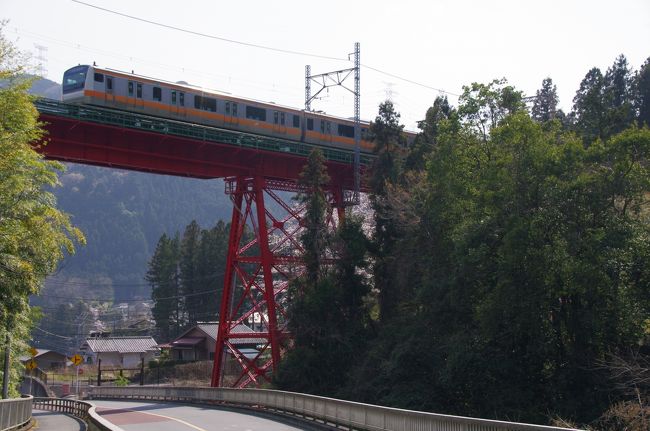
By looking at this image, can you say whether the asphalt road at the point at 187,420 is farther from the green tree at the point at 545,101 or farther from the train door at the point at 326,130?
the green tree at the point at 545,101

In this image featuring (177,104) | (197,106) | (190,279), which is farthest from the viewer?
(190,279)

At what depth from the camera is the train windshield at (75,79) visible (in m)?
36.2

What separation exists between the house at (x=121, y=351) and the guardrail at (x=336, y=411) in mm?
39317

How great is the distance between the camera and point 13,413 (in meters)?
24.4

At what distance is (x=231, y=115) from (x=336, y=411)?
71.1 ft

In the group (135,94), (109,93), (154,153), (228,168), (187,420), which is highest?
(135,94)

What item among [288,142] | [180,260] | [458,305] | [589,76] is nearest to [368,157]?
[288,142]

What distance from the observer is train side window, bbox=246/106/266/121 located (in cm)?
4178

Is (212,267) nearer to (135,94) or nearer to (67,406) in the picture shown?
(67,406)

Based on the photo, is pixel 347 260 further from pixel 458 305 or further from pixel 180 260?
pixel 180 260

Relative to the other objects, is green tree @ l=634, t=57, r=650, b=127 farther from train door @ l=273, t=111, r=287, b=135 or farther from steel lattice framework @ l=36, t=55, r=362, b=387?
train door @ l=273, t=111, r=287, b=135

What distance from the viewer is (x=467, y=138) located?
3362 cm

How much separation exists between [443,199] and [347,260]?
903 centimetres

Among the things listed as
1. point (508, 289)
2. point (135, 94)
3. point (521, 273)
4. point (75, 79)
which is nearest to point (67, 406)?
point (135, 94)
